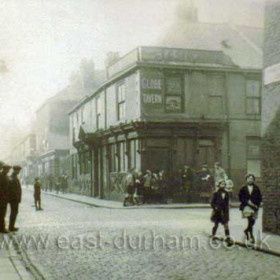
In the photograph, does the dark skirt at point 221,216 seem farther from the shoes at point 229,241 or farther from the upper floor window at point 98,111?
the upper floor window at point 98,111

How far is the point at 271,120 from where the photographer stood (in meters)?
12.3

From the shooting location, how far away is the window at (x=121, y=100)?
26.9 metres

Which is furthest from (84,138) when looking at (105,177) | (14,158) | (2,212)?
(14,158)

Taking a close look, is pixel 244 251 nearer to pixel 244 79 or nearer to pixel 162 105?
pixel 162 105

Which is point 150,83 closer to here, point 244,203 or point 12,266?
point 244,203

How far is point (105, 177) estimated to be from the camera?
30.0 m

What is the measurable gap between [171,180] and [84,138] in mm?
8528

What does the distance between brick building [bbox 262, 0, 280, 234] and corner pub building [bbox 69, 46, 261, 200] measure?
38.5ft

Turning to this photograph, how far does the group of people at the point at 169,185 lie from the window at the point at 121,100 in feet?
12.1

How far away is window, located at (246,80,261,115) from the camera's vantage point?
1056 inches

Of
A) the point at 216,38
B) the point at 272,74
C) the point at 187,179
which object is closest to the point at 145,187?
the point at 187,179

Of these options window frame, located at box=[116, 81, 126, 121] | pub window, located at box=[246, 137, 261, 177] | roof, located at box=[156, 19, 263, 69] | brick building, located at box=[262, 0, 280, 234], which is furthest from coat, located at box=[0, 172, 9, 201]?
roof, located at box=[156, 19, 263, 69]

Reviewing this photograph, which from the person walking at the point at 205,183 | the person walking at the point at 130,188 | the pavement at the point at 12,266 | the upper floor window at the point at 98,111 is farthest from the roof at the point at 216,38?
the pavement at the point at 12,266

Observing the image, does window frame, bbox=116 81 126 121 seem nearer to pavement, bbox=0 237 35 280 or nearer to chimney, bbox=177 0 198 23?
chimney, bbox=177 0 198 23
